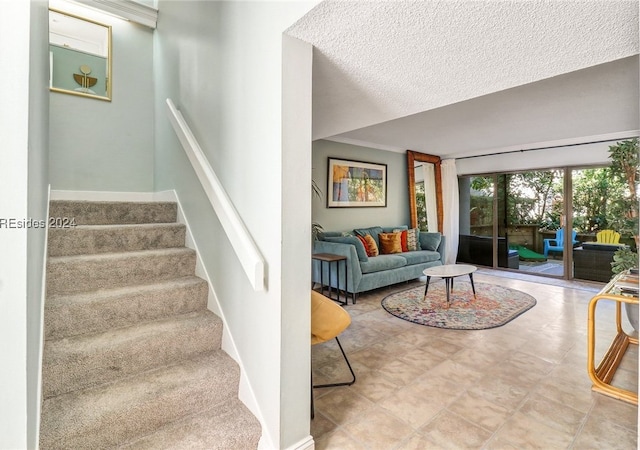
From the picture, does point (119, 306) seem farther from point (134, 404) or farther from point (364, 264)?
point (364, 264)

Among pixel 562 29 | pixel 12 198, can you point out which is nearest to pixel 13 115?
pixel 12 198

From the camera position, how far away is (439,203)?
6.75m

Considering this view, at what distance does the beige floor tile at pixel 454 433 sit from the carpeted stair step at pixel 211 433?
934 mm

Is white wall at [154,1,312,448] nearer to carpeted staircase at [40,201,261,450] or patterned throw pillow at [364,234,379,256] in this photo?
carpeted staircase at [40,201,261,450]

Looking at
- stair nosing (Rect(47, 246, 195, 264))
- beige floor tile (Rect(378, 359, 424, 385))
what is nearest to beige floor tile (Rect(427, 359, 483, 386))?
beige floor tile (Rect(378, 359, 424, 385))

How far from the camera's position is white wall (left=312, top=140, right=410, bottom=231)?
201 inches

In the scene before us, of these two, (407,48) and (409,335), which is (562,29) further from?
(409,335)

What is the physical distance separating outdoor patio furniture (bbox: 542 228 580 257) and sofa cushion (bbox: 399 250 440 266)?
2.31 m

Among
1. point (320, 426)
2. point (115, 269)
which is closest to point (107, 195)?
point (115, 269)

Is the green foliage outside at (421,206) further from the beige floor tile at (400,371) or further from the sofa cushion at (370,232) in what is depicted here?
the beige floor tile at (400,371)

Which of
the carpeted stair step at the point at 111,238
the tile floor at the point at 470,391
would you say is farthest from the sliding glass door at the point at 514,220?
the carpeted stair step at the point at 111,238

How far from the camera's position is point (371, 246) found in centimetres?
494

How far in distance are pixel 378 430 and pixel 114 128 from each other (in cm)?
348

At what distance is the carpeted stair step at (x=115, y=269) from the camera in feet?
6.06
